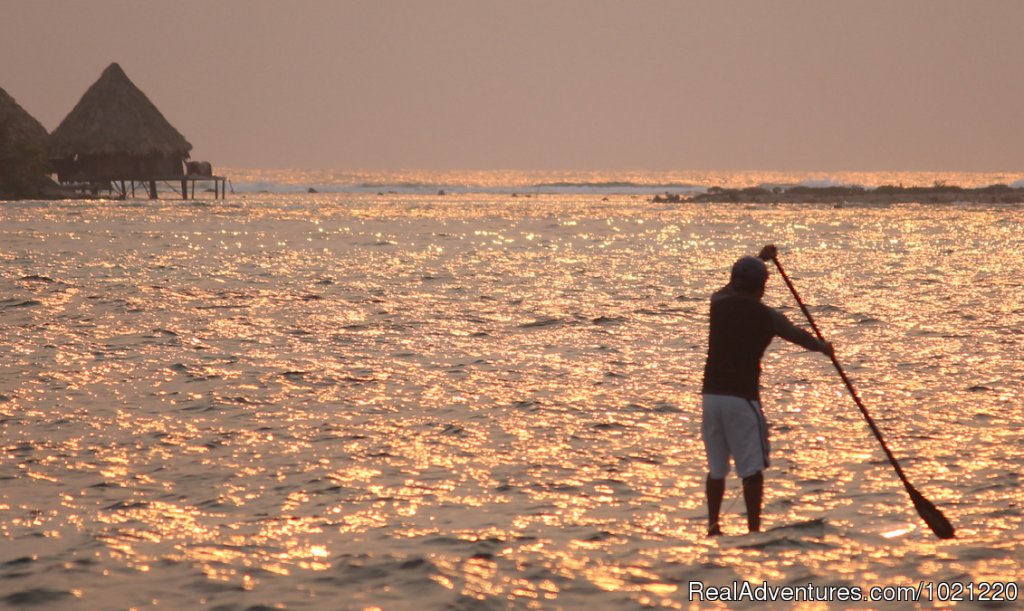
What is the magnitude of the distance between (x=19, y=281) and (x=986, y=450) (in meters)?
19.5

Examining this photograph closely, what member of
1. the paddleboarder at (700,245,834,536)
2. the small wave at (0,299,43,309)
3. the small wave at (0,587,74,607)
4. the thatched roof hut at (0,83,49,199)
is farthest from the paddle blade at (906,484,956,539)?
the thatched roof hut at (0,83,49,199)

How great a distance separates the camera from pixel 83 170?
73375 millimetres

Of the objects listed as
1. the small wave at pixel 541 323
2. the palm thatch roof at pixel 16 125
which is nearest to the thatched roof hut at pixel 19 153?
the palm thatch roof at pixel 16 125

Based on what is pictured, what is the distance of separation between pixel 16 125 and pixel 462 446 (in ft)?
210

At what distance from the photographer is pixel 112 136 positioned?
70750 millimetres

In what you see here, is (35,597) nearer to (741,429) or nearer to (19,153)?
(741,429)

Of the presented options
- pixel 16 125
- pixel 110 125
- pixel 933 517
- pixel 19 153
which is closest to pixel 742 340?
pixel 933 517

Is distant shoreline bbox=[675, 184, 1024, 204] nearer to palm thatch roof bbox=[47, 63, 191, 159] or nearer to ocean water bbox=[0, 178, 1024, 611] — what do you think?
palm thatch roof bbox=[47, 63, 191, 159]

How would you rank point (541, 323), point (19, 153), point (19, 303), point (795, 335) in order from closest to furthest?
point (795, 335) → point (541, 323) → point (19, 303) → point (19, 153)

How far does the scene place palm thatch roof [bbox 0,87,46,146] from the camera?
65275mm

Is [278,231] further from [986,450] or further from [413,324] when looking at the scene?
[986,450]

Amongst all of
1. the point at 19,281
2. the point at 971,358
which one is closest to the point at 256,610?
the point at 971,358

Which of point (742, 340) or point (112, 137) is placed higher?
point (112, 137)

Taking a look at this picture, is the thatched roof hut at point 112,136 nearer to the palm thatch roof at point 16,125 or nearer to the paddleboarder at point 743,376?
the palm thatch roof at point 16,125
